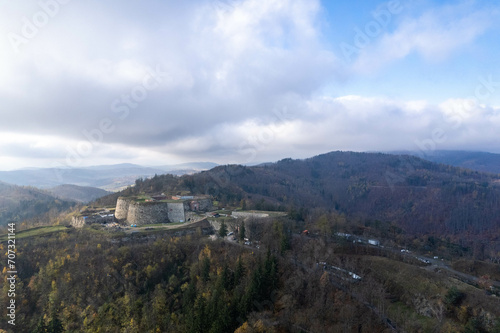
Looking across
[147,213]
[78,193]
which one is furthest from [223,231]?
[78,193]

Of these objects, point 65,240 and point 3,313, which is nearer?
point 3,313

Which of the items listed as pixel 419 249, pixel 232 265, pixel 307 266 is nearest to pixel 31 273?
pixel 232 265

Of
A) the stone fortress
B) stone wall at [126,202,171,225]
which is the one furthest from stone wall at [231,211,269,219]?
stone wall at [126,202,171,225]

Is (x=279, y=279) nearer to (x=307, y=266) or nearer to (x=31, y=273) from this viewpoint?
(x=307, y=266)

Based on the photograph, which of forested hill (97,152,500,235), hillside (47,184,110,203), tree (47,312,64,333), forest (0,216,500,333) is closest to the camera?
forest (0,216,500,333)

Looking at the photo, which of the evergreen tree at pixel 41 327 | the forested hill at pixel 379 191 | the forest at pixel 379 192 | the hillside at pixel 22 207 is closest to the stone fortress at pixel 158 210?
the forest at pixel 379 192

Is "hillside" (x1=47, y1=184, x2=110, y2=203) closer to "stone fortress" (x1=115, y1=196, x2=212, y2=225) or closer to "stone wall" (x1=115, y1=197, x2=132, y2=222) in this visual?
"stone wall" (x1=115, y1=197, x2=132, y2=222)
